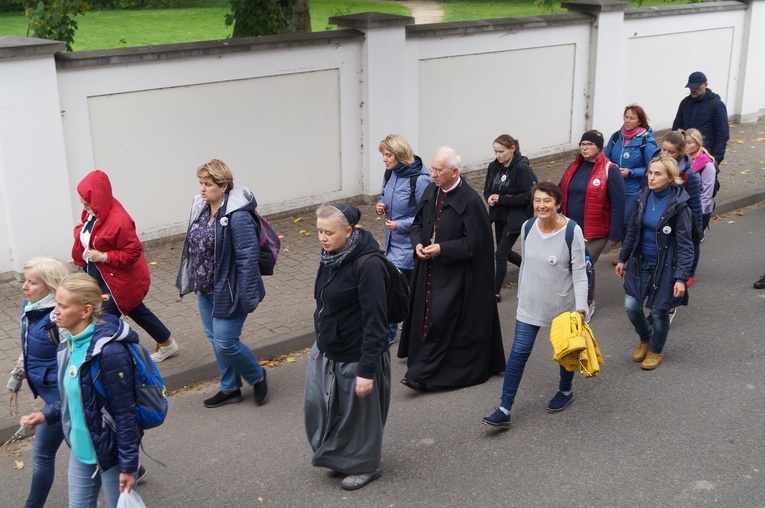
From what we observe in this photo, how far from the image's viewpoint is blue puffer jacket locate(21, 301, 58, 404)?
4797 mm

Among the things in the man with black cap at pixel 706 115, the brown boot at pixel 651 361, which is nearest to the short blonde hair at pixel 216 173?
the brown boot at pixel 651 361

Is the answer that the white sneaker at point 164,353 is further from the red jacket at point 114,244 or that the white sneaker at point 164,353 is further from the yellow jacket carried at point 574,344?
the yellow jacket carried at point 574,344

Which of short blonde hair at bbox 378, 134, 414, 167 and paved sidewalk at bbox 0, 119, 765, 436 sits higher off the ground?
short blonde hair at bbox 378, 134, 414, 167

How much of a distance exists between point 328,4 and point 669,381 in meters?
30.6

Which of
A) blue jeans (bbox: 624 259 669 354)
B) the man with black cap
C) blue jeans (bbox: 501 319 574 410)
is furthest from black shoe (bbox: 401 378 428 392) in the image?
the man with black cap

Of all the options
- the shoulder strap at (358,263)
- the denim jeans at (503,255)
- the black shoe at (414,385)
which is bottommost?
the black shoe at (414,385)

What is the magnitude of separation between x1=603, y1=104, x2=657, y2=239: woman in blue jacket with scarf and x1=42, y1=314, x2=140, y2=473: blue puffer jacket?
18.5 ft

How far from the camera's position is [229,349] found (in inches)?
245

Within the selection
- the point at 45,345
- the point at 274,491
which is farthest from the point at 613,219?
the point at 45,345

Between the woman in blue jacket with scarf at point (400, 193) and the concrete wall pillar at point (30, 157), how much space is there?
12.5 ft

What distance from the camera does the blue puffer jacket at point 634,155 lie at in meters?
8.75

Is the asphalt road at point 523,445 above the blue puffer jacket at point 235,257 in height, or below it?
below

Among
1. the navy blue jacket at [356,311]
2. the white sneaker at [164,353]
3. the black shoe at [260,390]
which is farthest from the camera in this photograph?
the white sneaker at [164,353]

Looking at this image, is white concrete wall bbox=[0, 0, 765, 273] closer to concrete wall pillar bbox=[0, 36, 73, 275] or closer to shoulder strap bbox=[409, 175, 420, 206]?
concrete wall pillar bbox=[0, 36, 73, 275]
